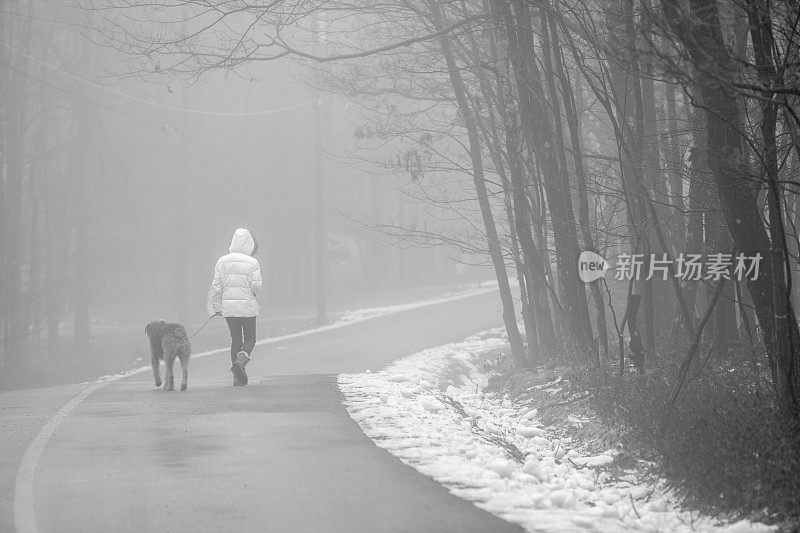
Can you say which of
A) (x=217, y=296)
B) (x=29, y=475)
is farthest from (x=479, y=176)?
(x=29, y=475)

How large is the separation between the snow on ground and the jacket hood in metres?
2.18

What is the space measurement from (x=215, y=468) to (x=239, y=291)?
5637 millimetres

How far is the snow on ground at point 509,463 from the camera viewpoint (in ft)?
22.7

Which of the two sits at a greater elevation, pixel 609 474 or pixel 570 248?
pixel 570 248

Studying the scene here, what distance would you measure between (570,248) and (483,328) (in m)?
20.3

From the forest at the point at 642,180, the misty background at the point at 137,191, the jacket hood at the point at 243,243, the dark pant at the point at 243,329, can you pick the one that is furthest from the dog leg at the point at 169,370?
the misty background at the point at 137,191

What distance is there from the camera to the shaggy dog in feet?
45.2

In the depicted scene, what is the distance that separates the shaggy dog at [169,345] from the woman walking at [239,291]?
56 centimetres

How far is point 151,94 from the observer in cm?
4519

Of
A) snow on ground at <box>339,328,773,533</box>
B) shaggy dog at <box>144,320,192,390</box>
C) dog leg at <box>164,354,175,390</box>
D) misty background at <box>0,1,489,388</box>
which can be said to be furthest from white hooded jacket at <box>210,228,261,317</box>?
misty background at <box>0,1,489,388</box>

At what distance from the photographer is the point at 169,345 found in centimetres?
1382

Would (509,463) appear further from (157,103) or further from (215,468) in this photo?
(157,103)

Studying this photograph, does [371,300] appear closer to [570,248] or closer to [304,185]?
[304,185]

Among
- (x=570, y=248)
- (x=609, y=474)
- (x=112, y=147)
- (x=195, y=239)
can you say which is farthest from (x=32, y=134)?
(x=609, y=474)
